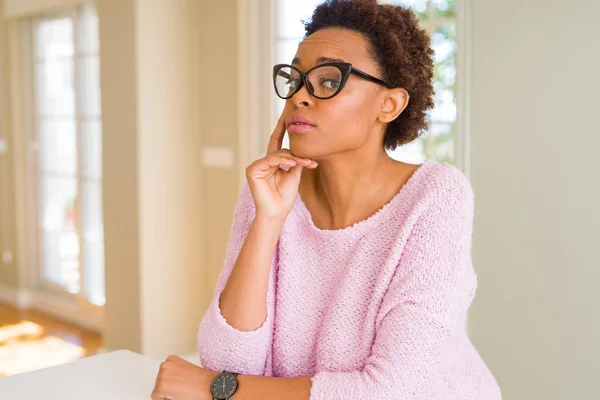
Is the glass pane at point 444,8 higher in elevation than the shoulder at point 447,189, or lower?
higher

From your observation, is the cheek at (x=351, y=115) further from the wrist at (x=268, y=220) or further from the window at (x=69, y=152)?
the window at (x=69, y=152)

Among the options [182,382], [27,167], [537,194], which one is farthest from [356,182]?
[27,167]

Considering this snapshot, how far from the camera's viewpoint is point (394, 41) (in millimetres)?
1518

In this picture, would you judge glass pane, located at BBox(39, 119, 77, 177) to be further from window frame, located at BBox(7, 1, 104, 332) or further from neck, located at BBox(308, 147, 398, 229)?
neck, located at BBox(308, 147, 398, 229)

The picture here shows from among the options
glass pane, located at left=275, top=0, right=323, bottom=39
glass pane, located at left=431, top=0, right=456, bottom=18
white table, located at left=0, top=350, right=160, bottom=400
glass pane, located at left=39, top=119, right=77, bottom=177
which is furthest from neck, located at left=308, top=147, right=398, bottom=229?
glass pane, located at left=39, top=119, right=77, bottom=177

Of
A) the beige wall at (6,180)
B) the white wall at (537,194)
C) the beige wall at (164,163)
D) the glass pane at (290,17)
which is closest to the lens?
the white wall at (537,194)

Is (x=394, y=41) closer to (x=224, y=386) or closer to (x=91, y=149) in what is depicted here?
(x=224, y=386)

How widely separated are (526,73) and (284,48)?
144cm

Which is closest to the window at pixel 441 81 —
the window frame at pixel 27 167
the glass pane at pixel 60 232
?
the glass pane at pixel 60 232

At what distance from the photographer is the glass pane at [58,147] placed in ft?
16.6

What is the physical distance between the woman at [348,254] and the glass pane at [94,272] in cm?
A: 334

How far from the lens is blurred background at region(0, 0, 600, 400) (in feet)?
8.28

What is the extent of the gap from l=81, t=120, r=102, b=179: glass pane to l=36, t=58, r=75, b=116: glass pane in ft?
0.86

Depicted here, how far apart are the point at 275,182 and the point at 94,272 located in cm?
354
